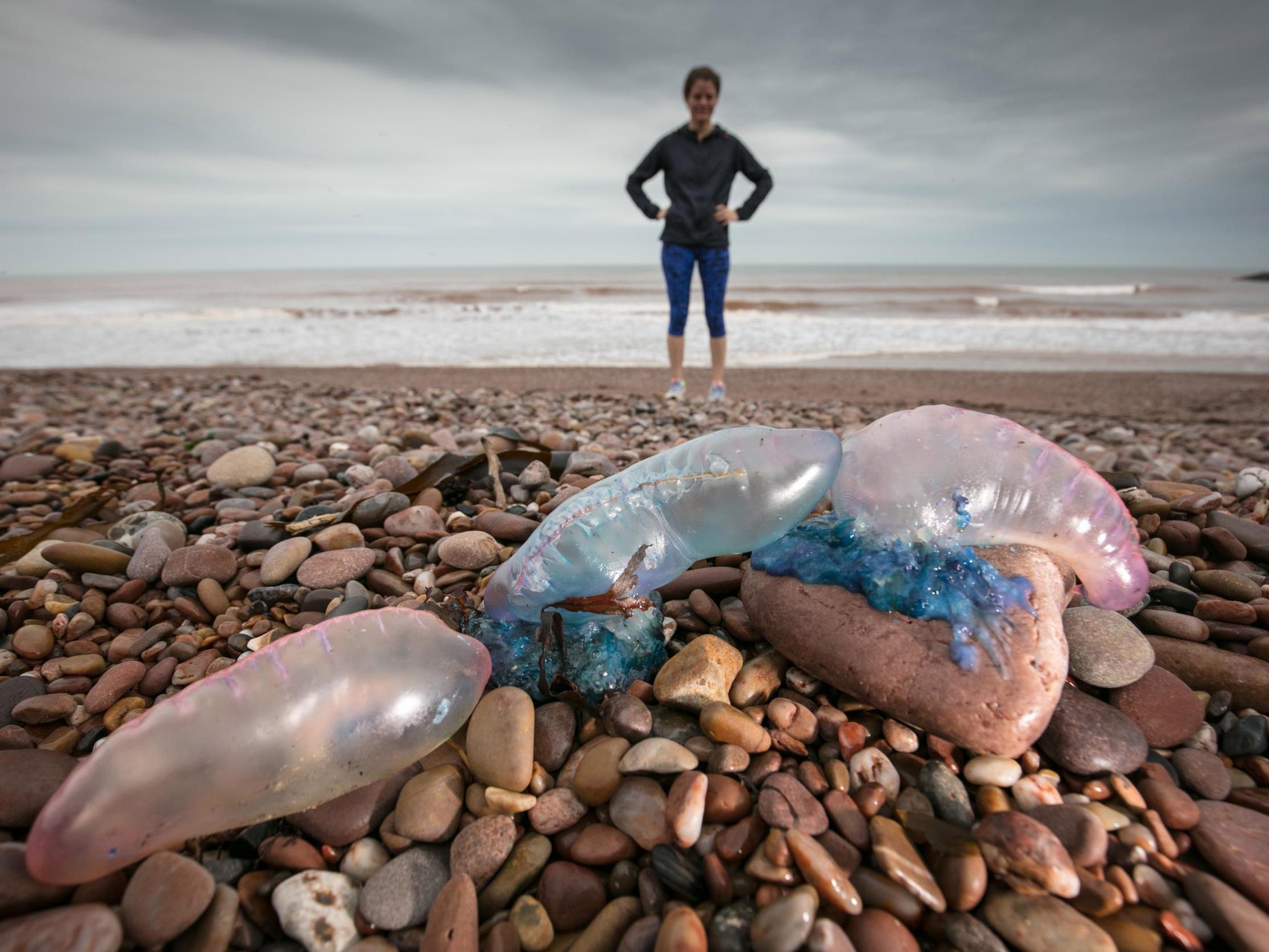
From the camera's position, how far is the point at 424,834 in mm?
1208

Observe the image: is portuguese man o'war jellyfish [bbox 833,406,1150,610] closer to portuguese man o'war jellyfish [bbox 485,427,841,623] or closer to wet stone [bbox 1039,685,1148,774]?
portuguese man o'war jellyfish [bbox 485,427,841,623]

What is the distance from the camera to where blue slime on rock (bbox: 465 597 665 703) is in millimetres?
1493

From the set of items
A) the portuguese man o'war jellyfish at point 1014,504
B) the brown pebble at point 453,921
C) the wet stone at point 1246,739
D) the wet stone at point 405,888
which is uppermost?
the portuguese man o'war jellyfish at point 1014,504

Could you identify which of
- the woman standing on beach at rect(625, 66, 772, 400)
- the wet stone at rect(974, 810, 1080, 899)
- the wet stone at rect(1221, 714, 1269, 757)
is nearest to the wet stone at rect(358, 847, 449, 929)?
the wet stone at rect(974, 810, 1080, 899)

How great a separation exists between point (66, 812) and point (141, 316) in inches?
688

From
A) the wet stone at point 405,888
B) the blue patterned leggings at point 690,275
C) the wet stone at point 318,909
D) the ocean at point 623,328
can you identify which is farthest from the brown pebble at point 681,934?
the ocean at point 623,328

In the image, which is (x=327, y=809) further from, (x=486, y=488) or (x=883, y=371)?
(x=883, y=371)

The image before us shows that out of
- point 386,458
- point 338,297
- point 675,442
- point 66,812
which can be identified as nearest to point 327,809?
point 66,812

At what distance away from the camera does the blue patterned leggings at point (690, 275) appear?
5059mm

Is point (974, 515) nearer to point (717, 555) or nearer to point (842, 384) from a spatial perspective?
point (717, 555)

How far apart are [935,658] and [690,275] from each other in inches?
178

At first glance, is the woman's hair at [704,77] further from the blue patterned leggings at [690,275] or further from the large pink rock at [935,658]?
the large pink rock at [935,658]

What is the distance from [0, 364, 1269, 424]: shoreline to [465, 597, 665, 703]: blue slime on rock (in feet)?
12.9

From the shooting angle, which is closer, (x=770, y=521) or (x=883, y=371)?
(x=770, y=521)
